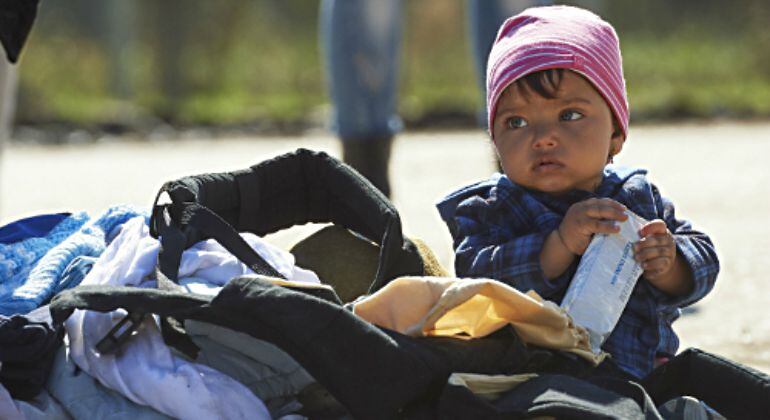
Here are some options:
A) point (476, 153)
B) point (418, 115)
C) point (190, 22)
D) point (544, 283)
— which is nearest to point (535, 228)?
point (544, 283)

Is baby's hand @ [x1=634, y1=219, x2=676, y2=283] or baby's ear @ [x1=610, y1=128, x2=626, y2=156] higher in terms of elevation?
baby's ear @ [x1=610, y1=128, x2=626, y2=156]

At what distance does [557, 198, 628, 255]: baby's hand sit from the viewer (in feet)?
6.98

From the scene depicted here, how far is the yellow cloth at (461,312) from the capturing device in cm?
188

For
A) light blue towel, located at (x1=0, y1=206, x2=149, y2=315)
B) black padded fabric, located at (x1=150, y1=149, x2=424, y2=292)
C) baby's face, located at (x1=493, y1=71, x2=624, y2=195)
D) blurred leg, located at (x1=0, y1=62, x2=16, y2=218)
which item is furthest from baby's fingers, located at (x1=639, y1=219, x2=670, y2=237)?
blurred leg, located at (x1=0, y1=62, x2=16, y2=218)

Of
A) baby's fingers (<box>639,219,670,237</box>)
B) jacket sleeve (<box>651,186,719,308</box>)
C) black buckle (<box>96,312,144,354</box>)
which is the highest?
baby's fingers (<box>639,219,670,237</box>)

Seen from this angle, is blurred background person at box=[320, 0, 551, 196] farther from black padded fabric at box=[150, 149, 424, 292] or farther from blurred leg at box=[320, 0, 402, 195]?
black padded fabric at box=[150, 149, 424, 292]

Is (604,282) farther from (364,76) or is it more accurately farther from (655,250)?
(364,76)

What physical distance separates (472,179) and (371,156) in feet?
7.70

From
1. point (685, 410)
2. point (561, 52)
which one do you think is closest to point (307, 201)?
point (561, 52)

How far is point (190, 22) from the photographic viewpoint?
11414 millimetres

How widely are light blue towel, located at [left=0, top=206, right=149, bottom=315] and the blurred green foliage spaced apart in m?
7.26

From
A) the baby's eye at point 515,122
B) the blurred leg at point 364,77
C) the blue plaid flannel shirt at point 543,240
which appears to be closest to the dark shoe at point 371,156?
the blurred leg at point 364,77

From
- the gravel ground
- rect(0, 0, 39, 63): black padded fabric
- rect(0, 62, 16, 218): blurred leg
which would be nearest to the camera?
rect(0, 0, 39, 63): black padded fabric

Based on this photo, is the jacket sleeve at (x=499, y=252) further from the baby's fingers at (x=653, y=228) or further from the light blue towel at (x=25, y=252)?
the light blue towel at (x=25, y=252)
